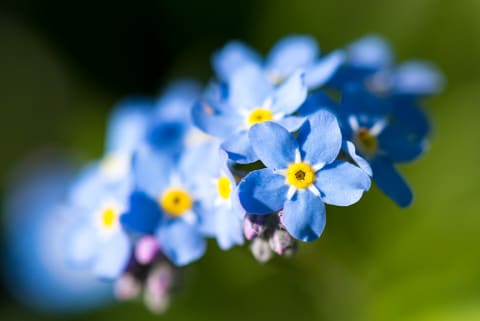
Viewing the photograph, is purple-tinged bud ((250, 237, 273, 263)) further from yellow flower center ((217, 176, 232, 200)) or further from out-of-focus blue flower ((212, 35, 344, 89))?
out-of-focus blue flower ((212, 35, 344, 89))

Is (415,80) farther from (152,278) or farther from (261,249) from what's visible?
(152,278)

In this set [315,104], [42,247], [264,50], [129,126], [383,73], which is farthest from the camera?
[42,247]

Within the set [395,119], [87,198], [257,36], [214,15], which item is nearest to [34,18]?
[214,15]

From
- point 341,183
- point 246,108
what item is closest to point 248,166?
point 246,108

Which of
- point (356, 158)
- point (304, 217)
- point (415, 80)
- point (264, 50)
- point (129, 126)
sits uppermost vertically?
point (264, 50)

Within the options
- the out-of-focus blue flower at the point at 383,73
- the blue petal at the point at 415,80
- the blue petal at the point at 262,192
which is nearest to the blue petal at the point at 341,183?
the blue petal at the point at 262,192

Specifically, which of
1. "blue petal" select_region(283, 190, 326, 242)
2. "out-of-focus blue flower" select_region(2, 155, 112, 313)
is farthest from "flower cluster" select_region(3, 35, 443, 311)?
"out-of-focus blue flower" select_region(2, 155, 112, 313)
